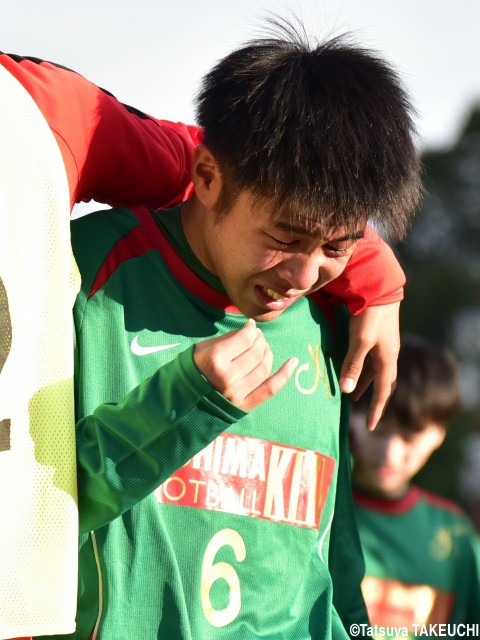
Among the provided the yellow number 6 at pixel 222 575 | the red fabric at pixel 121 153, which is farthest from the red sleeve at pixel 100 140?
the yellow number 6 at pixel 222 575

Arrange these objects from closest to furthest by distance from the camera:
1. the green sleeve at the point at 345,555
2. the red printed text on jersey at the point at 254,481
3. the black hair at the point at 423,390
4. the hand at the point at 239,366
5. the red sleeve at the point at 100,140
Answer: the hand at the point at 239,366
the red sleeve at the point at 100,140
the red printed text on jersey at the point at 254,481
the green sleeve at the point at 345,555
the black hair at the point at 423,390

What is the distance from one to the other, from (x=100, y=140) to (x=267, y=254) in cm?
35

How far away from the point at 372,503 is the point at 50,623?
8.70 feet

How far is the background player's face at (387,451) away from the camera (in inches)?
168

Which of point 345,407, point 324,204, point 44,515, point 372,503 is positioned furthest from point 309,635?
point 372,503

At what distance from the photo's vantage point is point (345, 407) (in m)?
2.55

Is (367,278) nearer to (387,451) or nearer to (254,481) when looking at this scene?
(254,481)

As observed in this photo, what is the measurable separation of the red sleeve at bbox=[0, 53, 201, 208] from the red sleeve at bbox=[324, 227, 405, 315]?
388 millimetres

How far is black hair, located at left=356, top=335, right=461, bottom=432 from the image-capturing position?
4.25 metres

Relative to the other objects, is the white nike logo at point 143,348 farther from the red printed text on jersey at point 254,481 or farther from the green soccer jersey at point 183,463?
the red printed text on jersey at point 254,481

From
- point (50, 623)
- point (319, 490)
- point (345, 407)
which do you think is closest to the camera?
point (50, 623)

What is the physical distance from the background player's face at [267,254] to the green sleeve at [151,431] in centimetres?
32

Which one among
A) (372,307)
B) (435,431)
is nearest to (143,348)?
(372,307)

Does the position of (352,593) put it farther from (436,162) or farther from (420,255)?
(436,162)
